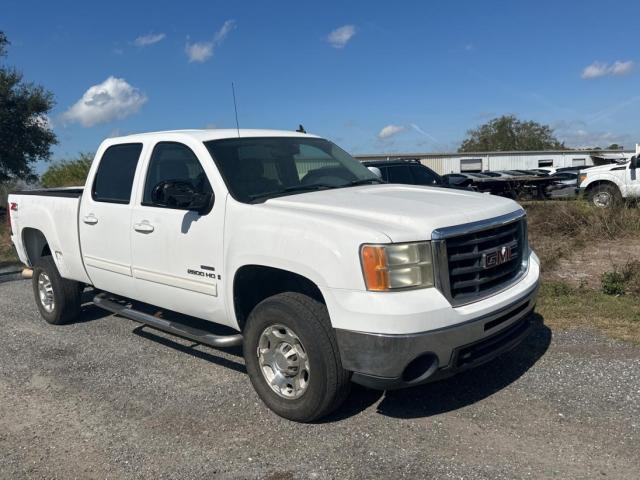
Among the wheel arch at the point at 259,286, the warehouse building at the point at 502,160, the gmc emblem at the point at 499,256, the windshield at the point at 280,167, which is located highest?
the windshield at the point at 280,167

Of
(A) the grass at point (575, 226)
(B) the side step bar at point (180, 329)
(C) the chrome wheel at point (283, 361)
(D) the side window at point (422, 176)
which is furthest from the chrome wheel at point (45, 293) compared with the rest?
(D) the side window at point (422, 176)

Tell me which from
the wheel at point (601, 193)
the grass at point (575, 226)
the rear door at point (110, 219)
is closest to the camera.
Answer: the rear door at point (110, 219)

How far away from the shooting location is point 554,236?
32.6ft

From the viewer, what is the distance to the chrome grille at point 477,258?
→ 11.5ft

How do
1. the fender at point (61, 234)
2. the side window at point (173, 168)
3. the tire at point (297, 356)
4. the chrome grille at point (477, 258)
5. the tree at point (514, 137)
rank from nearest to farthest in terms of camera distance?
the chrome grille at point (477, 258), the tire at point (297, 356), the side window at point (173, 168), the fender at point (61, 234), the tree at point (514, 137)

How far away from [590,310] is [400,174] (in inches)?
340

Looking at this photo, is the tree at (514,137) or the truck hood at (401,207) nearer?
the truck hood at (401,207)

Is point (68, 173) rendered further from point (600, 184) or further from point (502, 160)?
point (502, 160)

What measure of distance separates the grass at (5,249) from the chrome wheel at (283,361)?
10.2 metres

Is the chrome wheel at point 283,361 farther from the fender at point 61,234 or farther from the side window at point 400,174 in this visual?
the side window at point 400,174

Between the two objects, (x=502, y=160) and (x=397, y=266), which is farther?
(x=502, y=160)

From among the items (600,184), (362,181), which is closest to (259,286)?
(362,181)

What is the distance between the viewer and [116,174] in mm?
5457

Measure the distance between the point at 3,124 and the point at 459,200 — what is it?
23214 millimetres
